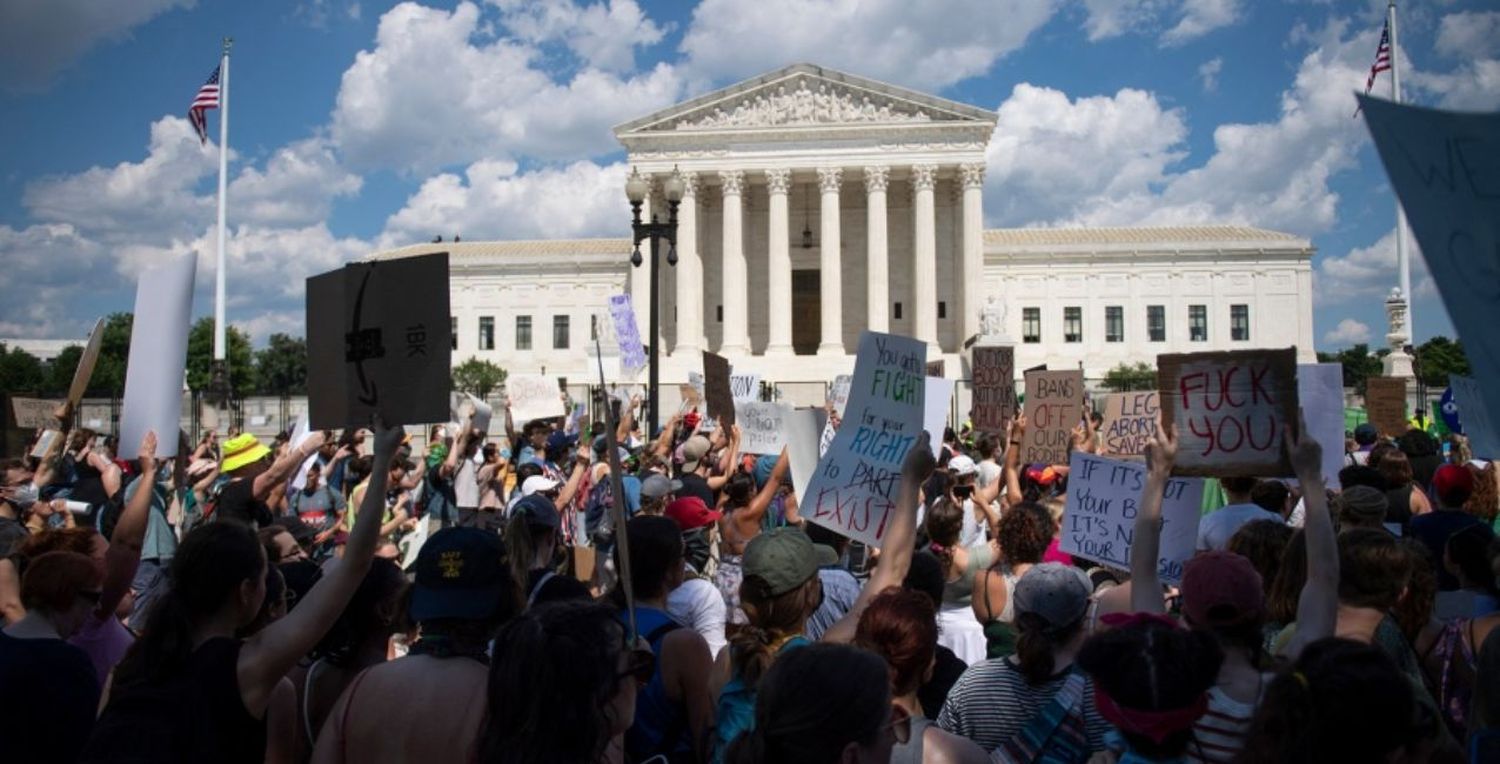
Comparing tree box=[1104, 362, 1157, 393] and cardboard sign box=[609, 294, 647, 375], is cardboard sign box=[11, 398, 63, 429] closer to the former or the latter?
cardboard sign box=[609, 294, 647, 375]

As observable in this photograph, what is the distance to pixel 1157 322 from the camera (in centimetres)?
6341

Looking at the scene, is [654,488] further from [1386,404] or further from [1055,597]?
[1386,404]

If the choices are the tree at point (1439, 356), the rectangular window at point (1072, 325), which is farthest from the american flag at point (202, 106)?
the tree at point (1439, 356)

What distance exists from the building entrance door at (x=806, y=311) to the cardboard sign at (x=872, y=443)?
53713 mm

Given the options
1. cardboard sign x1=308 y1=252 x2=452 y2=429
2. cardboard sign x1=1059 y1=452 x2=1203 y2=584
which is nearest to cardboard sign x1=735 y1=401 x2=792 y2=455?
cardboard sign x1=1059 y1=452 x2=1203 y2=584

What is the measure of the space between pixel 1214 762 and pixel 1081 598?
2.62ft

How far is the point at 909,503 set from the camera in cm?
404

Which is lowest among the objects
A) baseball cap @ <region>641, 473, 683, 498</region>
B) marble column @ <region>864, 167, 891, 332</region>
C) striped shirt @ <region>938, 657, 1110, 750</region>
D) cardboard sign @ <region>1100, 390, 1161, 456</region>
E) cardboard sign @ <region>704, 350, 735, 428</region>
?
striped shirt @ <region>938, 657, 1110, 750</region>

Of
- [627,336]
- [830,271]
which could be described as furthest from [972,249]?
[627,336]

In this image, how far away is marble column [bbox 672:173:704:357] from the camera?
176 feet

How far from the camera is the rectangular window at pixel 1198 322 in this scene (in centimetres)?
6303

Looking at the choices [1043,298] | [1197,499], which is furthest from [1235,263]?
[1197,499]

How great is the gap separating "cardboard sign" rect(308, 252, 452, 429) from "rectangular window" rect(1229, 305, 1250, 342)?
212 feet

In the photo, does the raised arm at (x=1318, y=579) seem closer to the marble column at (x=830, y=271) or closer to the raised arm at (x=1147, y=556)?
the raised arm at (x=1147, y=556)
